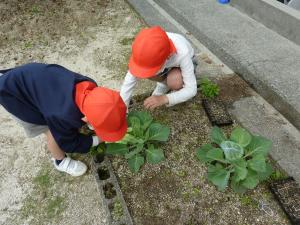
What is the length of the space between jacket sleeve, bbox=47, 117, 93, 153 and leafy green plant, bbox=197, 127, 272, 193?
74 centimetres

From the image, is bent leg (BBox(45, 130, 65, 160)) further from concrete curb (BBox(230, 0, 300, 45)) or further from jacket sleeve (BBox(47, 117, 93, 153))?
concrete curb (BBox(230, 0, 300, 45))

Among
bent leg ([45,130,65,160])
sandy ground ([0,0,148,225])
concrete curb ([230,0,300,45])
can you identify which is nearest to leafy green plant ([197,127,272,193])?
sandy ground ([0,0,148,225])

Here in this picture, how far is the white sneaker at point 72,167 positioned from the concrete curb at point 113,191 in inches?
4.2

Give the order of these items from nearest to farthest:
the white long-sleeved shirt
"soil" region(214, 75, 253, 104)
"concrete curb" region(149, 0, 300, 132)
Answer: the white long-sleeved shirt → "concrete curb" region(149, 0, 300, 132) → "soil" region(214, 75, 253, 104)

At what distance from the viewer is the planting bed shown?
199 centimetres

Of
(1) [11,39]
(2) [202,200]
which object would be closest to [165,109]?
(2) [202,200]

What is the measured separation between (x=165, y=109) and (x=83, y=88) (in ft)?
2.93

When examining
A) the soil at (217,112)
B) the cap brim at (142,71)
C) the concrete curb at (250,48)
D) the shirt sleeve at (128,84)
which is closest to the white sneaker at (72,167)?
the shirt sleeve at (128,84)

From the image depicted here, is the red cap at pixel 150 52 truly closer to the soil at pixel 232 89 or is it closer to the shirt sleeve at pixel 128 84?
the shirt sleeve at pixel 128 84

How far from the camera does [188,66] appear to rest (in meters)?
2.33

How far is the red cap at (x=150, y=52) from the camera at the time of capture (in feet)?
6.71

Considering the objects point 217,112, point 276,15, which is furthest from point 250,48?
point 217,112

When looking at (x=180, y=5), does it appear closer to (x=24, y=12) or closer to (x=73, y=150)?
(x=24, y=12)

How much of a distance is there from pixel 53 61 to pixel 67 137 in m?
1.66
